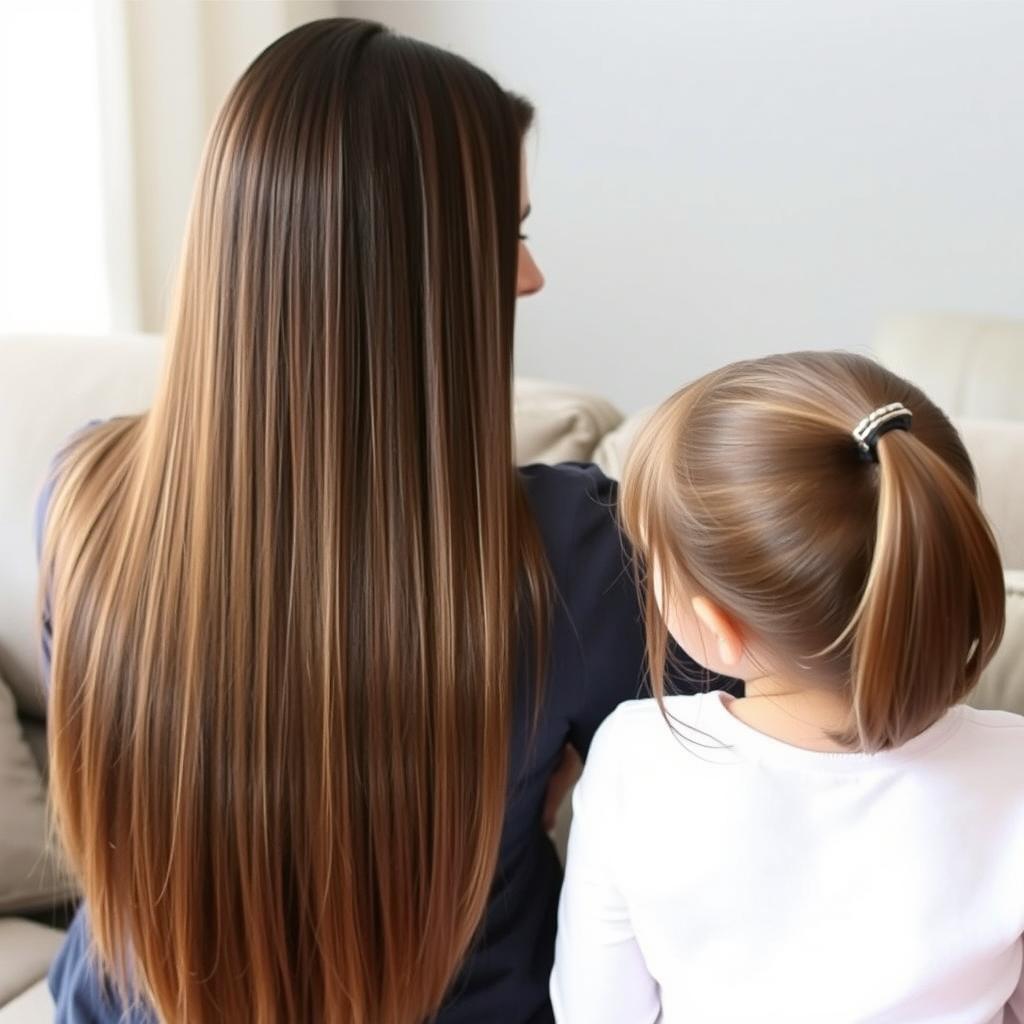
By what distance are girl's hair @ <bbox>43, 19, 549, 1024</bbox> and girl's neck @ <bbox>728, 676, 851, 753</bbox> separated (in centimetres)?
18

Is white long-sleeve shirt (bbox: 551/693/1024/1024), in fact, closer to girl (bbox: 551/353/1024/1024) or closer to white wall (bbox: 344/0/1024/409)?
girl (bbox: 551/353/1024/1024)

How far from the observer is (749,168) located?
5.89ft

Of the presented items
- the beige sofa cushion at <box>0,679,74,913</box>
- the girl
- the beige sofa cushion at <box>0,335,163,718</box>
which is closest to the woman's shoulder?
the girl

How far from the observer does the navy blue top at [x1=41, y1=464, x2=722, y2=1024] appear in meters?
0.86

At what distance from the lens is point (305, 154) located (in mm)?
730

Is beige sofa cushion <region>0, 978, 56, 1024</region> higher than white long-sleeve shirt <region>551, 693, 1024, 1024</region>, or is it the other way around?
white long-sleeve shirt <region>551, 693, 1024, 1024</region>

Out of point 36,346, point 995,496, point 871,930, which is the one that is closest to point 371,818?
point 871,930

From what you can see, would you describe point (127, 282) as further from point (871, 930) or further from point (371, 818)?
point (871, 930)

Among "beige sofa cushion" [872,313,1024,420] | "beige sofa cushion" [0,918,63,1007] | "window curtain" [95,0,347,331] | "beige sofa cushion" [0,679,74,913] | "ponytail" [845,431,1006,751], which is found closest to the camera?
"ponytail" [845,431,1006,751]

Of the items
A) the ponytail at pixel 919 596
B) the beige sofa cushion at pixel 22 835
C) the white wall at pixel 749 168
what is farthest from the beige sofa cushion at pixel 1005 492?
the beige sofa cushion at pixel 22 835

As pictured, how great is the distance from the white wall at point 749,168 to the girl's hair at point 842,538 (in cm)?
118

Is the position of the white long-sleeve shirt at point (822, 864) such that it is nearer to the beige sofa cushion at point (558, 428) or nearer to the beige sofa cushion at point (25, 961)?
the beige sofa cushion at point (558, 428)

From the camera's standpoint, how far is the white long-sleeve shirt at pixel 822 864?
68 cm

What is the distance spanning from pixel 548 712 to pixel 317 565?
22 cm
